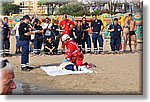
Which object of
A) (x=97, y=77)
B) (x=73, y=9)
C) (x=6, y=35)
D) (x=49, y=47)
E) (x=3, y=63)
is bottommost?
(x=97, y=77)

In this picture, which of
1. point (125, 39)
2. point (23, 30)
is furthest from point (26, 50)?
point (125, 39)

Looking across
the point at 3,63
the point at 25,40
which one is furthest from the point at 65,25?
the point at 3,63

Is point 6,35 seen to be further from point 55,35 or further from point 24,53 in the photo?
point 55,35

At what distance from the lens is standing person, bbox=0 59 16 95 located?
11.3 ft

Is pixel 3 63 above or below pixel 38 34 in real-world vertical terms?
below

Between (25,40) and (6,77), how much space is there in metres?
0.34

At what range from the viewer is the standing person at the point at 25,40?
3434 mm

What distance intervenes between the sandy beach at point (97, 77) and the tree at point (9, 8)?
218 mm

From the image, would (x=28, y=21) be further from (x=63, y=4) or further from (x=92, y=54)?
(x=92, y=54)

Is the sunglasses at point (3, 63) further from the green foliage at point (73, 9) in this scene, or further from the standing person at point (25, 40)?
the green foliage at point (73, 9)

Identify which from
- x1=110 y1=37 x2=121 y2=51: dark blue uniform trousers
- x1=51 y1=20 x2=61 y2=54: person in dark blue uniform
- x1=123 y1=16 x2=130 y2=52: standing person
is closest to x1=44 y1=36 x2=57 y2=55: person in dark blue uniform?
x1=51 y1=20 x2=61 y2=54: person in dark blue uniform

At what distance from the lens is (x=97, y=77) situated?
11.3 feet

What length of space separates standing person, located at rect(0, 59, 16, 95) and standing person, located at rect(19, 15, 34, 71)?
0.35 ft

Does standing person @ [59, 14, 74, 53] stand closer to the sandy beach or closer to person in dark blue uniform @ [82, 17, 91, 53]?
person in dark blue uniform @ [82, 17, 91, 53]
